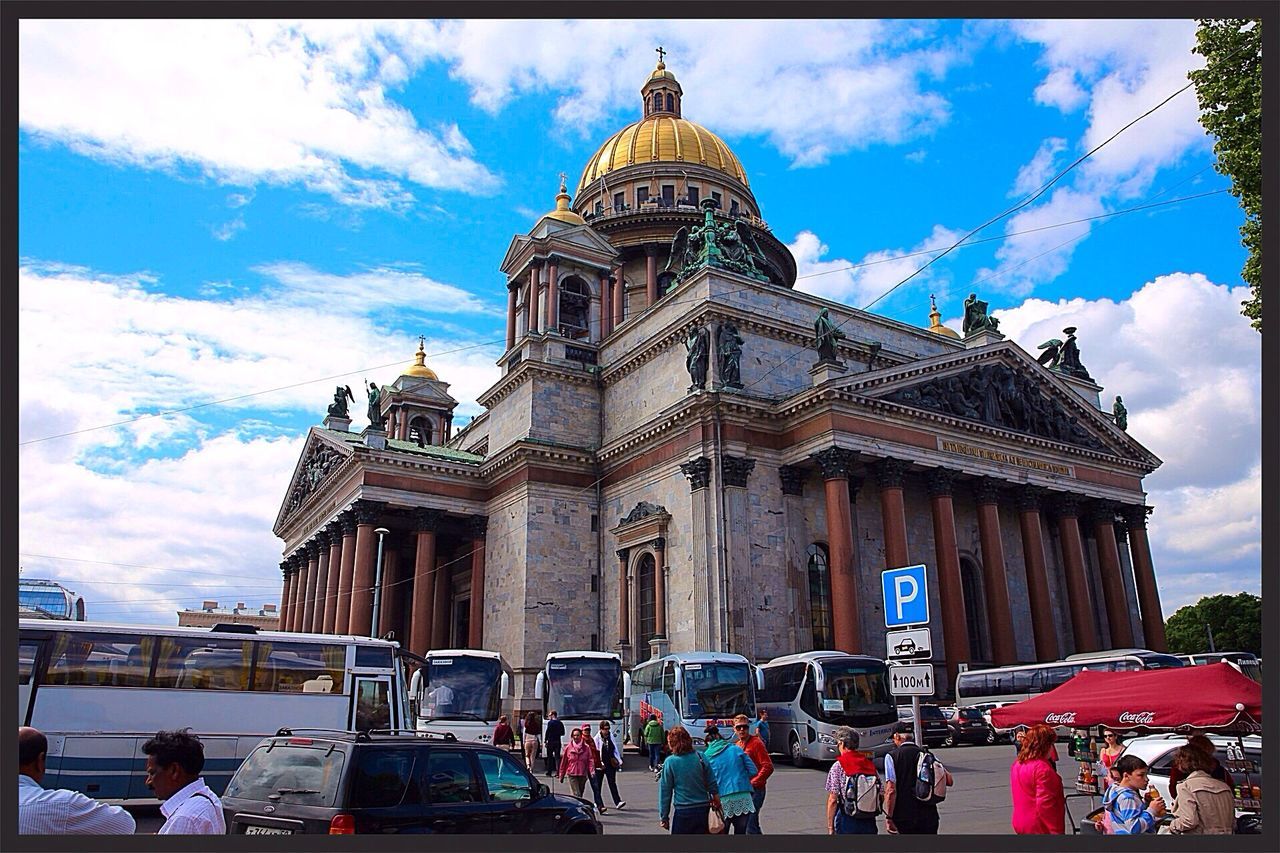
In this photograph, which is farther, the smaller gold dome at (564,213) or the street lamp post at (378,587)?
the smaller gold dome at (564,213)

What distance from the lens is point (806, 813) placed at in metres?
15.7

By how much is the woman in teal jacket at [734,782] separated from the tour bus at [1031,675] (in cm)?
2358

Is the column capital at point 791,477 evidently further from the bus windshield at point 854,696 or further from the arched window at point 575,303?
the arched window at point 575,303

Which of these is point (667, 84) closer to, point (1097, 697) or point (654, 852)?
point (1097, 697)

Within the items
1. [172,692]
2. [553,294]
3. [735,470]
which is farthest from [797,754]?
[553,294]

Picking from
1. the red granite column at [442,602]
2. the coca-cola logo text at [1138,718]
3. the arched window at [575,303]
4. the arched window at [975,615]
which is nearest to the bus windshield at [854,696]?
the coca-cola logo text at [1138,718]

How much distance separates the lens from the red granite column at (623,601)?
119ft

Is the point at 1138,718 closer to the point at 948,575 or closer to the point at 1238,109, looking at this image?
the point at 1238,109

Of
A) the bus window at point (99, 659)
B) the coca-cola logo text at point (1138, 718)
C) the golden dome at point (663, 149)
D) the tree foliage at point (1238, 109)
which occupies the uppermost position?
the golden dome at point (663, 149)

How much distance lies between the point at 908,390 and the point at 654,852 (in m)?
30.7

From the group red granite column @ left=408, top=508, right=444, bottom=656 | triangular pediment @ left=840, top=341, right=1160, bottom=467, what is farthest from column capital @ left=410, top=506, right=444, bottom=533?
triangular pediment @ left=840, top=341, right=1160, bottom=467

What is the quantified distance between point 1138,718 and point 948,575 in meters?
21.7

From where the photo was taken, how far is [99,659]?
17594 mm

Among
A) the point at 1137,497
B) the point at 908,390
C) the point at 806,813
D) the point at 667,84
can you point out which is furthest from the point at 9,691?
the point at 667,84
